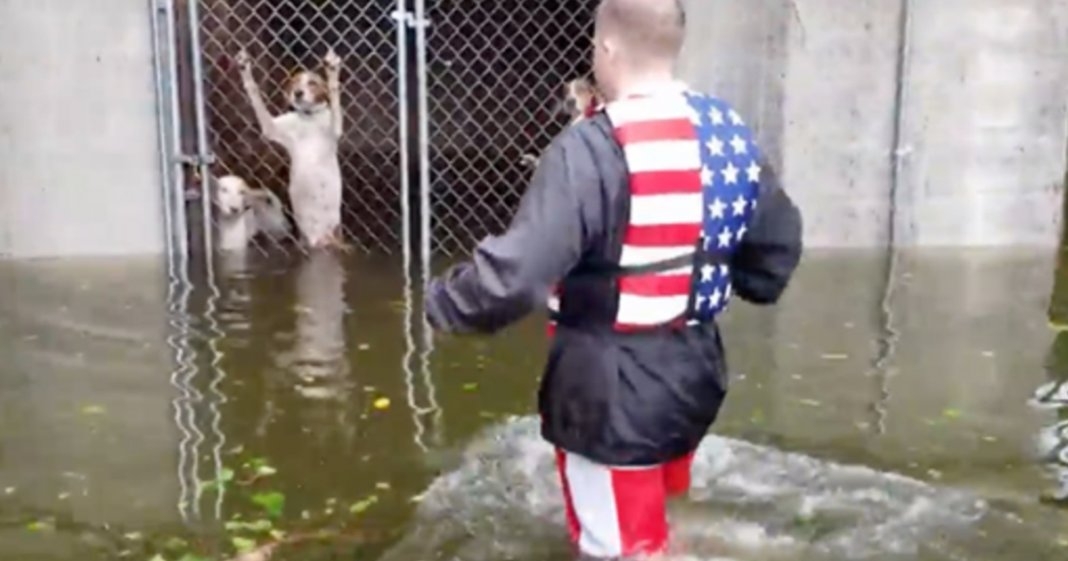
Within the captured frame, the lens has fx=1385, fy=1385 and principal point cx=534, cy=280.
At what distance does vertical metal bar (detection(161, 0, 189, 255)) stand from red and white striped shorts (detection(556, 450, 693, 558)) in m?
4.53

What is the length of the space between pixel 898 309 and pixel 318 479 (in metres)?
3.11

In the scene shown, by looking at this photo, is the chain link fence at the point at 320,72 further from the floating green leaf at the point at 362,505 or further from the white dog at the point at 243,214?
the floating green leaf at the point at 362,505

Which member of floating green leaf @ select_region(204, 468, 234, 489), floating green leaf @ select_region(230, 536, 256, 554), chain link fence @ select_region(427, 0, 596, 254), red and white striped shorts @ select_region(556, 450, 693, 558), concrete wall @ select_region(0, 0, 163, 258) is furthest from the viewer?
chain link fence @ select_region(427, 0, 596, 254)

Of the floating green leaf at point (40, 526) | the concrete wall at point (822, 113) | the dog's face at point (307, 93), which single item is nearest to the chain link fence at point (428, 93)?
the dog's face at point (307, 93)

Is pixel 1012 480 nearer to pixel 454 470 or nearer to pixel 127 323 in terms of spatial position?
pixel 454 470

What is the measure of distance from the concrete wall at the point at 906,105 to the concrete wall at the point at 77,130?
288 cm

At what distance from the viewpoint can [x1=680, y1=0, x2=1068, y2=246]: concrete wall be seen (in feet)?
23.7

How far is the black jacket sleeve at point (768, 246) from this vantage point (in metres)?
3.08

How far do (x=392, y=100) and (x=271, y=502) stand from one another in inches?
271

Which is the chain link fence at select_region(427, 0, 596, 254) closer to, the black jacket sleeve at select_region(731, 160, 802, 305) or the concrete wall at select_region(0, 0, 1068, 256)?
the concrete wall at select_region(0, 0, 1068, 256)

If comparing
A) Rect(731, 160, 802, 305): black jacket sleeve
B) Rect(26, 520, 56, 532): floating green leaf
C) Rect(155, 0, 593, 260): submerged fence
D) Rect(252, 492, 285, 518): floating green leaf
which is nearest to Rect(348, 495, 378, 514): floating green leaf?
Rect(252, 492, 285, 518): floating green leaf

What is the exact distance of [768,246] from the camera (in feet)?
10.2

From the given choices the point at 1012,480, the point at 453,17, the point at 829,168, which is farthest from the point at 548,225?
the point at 453,17

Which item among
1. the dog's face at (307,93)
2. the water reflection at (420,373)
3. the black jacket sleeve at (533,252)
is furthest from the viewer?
the dog's face at (307,93)
